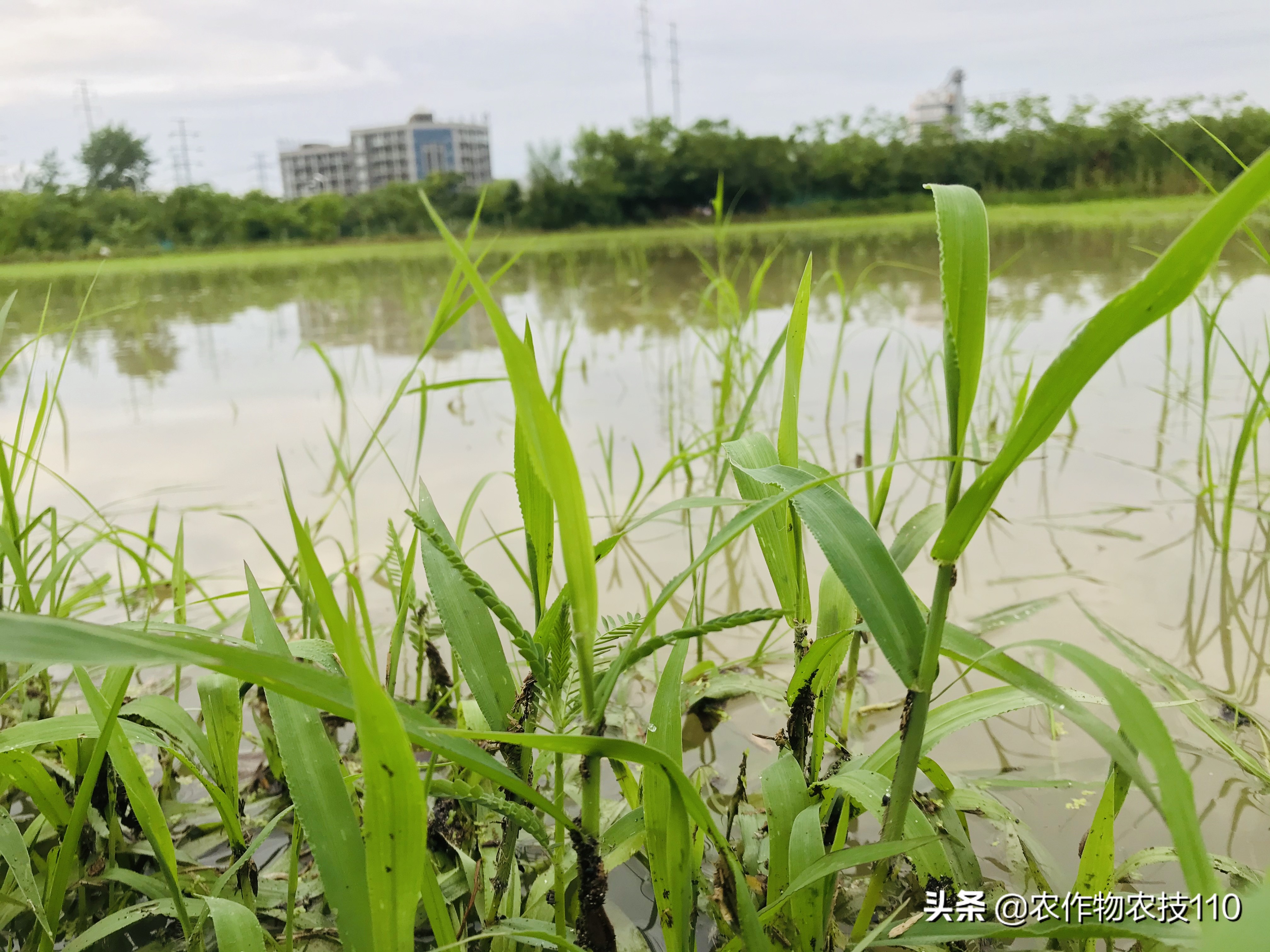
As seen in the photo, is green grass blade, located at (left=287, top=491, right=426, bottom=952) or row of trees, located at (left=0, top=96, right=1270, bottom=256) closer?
green grass blade, located at (left=287, top=491, right=426, bottom=952)

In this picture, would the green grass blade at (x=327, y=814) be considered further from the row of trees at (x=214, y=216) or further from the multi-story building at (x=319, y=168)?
the multi-story building at (x=319, y=168)

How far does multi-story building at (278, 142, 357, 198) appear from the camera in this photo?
51.1 metres

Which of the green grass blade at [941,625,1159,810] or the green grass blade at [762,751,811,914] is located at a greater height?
the green grass blade at [941,625,1159,810]

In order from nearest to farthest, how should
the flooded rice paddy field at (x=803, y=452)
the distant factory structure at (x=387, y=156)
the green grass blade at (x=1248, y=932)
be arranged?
the green grass blade at (x=1248, y=932) → the flooded rice paddy field at (x=803, y=452) → the distant factory structure at (x=387, y=156)

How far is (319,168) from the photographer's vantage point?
5203 cm

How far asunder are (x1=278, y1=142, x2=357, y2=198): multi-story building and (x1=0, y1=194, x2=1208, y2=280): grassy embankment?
142 ft

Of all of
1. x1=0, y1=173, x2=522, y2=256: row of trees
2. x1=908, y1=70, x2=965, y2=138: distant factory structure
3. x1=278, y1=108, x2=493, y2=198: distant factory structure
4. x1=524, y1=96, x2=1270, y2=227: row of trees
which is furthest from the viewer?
x1=278, y1=108, x2=493, y2=198: distant factory structure

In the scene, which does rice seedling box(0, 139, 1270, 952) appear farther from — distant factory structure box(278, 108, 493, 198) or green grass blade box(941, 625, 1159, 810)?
distant factory structure box(278, 108, 493, 198)

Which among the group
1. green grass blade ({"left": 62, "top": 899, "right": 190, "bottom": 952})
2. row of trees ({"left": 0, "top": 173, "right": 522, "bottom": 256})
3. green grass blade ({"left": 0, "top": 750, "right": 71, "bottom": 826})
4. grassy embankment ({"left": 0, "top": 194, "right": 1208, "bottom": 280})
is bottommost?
green grass blade ({"left": 62, "top": 899, "right": 190, "bottom": 952})

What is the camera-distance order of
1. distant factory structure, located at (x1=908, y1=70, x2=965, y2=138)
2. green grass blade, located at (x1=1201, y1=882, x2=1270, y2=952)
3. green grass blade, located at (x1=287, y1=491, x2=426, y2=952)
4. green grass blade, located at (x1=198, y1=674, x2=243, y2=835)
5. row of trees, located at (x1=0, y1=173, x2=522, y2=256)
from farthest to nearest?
distant factory structure, located at (x1=908, y1=70, x2=965, y2=138), row of trees, located at (x1=0, y1=173, x2=522, y2=256), green grass blade, located at (x1=198, y1=674, x2=243, y2=835), green grass blade, located at (x1=287, y1=491, x2=426, y2=952), green grass blade, located at (x1=1201, y1=882, x2=1270, y2=952)

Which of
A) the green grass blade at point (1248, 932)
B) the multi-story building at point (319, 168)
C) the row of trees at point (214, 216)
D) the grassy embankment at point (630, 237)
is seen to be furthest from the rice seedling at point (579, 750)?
the multi-story building at point (319, 168)

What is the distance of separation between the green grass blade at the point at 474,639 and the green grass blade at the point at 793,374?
225 mm

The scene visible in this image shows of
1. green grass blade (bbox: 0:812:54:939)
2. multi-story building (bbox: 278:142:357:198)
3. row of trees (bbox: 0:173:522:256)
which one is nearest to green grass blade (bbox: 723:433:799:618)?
green grass blade (bbox: 0:812:54:939)

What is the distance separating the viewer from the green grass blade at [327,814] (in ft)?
1.24
